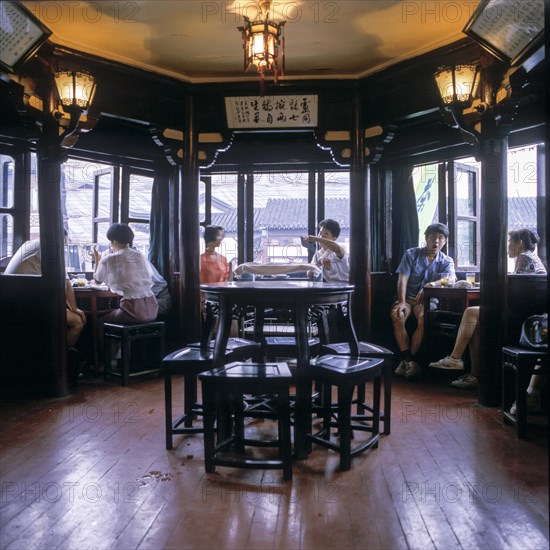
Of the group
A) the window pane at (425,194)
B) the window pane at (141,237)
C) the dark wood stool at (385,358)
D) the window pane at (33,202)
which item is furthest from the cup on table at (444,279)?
the window pane at (33,202)

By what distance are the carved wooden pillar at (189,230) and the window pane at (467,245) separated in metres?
2.89

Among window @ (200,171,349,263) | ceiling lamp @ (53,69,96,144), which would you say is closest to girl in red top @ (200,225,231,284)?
window @ (200,171,349,263)

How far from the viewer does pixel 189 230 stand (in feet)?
17.2

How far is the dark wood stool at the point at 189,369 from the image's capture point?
2963 mm

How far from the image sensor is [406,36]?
4.25 meters

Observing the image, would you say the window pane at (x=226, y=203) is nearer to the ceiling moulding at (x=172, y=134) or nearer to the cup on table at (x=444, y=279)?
the ceiling moulding at (x=172, y=134)

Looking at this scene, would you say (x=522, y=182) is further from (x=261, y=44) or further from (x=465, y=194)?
(x=261, y=44)

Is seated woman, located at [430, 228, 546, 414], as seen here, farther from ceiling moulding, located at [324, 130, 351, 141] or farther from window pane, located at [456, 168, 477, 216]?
ceiling moulding, located at [324, 130, 351, 141]

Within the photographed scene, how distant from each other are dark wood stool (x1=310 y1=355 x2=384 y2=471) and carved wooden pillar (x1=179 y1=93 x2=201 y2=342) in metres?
2.52

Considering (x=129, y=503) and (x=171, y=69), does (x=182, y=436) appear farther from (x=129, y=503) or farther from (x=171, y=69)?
(x=171, y=69)

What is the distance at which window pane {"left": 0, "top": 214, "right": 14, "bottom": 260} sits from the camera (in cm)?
480

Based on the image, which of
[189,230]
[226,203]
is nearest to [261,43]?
[189,230]

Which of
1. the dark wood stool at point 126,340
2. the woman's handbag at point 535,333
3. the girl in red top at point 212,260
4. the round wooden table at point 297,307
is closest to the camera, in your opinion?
the round wooden table at point 297,307

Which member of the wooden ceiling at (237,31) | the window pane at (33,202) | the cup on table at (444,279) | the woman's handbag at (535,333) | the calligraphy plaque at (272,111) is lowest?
the woman's handbag at (535,333)
